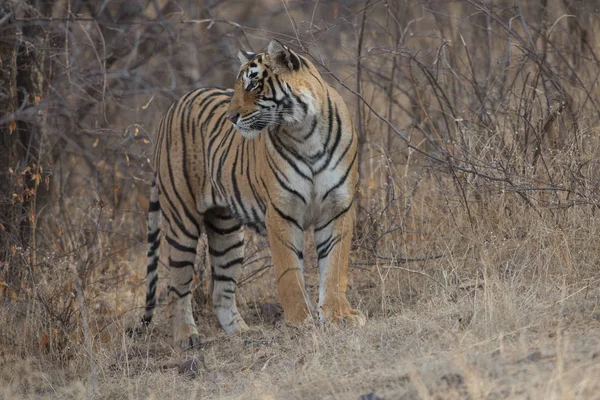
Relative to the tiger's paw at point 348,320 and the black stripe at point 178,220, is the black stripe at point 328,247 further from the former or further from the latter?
the black stripe at point 178,220

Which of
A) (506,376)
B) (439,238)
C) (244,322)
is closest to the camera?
(506,376)

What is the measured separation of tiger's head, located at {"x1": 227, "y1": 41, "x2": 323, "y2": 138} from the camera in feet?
17.3

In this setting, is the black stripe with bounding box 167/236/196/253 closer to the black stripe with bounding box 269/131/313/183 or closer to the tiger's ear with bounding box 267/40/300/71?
the black stripe with bounding box 269/131/313/183

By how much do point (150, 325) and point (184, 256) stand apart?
1.79 feet

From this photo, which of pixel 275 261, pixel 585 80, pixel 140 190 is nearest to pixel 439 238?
pixel 275 261

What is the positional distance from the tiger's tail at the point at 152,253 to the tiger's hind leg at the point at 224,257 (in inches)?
14.1

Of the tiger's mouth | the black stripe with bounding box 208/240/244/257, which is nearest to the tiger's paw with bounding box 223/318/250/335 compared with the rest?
the black stripe with bounding box 208/240/244/257

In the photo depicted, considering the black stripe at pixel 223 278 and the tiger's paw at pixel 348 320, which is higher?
the black stripe at pixel 223 278

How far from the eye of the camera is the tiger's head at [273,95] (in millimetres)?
5273

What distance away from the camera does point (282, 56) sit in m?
5.31

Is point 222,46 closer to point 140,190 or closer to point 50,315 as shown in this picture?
point 140,190

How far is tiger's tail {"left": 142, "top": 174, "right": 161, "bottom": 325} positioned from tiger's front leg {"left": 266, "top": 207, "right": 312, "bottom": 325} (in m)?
1.23

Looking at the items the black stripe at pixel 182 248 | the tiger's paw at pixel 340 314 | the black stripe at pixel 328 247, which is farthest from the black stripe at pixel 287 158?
the black stripe at pixel 182 248

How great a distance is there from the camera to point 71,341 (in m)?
5.70
